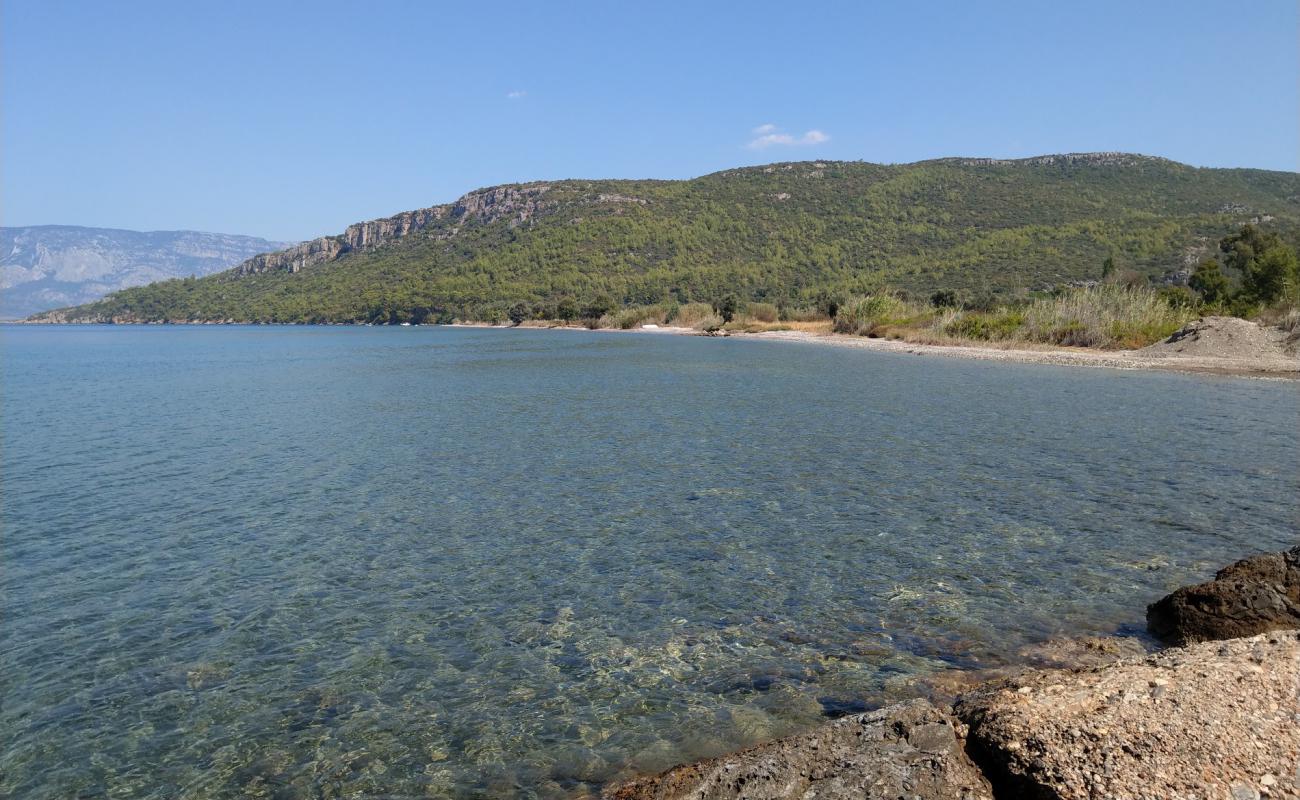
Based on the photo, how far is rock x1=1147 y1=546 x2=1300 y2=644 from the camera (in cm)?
723

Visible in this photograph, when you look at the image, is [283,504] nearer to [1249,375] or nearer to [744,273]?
[1249,375]

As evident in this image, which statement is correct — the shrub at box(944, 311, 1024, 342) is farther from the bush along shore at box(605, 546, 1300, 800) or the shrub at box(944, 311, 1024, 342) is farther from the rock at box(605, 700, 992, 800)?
the rock at box(605, 700, 992, 800)

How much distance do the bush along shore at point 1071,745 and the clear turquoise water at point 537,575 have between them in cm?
127

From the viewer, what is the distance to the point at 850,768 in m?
4.52

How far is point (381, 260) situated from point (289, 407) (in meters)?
173

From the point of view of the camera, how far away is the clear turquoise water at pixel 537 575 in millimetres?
6070

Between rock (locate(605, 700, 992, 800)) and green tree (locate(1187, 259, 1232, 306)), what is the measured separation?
61237mm

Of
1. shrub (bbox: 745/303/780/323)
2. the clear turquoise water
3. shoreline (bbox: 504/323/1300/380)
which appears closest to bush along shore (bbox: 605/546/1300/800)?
the clear turquoise water

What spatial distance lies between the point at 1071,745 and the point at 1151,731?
49 centimetres

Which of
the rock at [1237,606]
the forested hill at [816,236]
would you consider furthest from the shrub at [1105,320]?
the rock at [1237,606]

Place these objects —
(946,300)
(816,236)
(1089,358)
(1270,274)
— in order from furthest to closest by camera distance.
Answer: (816,236) → (946,300) → (1270,274) → (1089,358)

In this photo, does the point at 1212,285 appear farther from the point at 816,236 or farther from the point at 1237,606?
the point at 816,236

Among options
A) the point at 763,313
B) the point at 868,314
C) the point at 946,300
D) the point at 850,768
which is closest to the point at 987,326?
the point at 946,300

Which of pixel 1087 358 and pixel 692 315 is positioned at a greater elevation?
pixel 692 315
